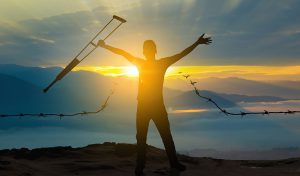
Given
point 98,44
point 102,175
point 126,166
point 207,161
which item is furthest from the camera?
point 207,161

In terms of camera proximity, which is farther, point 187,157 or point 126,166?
point 187,157

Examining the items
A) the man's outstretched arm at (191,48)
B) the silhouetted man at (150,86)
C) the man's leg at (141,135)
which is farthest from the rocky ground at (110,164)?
the man's outstretched arm at (191,48)

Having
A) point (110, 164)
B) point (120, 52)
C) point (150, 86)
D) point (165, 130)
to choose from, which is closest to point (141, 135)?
point (165, 130)

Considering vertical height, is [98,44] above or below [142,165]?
above

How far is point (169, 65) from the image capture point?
1109 centimetres

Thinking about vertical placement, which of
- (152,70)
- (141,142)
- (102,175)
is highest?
(152,70)

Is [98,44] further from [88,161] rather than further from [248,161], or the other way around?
[248,161]

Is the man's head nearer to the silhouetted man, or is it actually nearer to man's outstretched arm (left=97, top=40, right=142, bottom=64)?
the silhouetted man

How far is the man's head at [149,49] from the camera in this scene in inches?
427

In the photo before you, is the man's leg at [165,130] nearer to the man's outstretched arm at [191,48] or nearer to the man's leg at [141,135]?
the man's leg at [141,135]

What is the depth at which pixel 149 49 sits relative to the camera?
10.9m

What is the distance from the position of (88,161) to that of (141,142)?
3229 mm

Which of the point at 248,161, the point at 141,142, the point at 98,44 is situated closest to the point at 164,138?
the point at 141,142

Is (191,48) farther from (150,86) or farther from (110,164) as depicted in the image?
(110,164)
